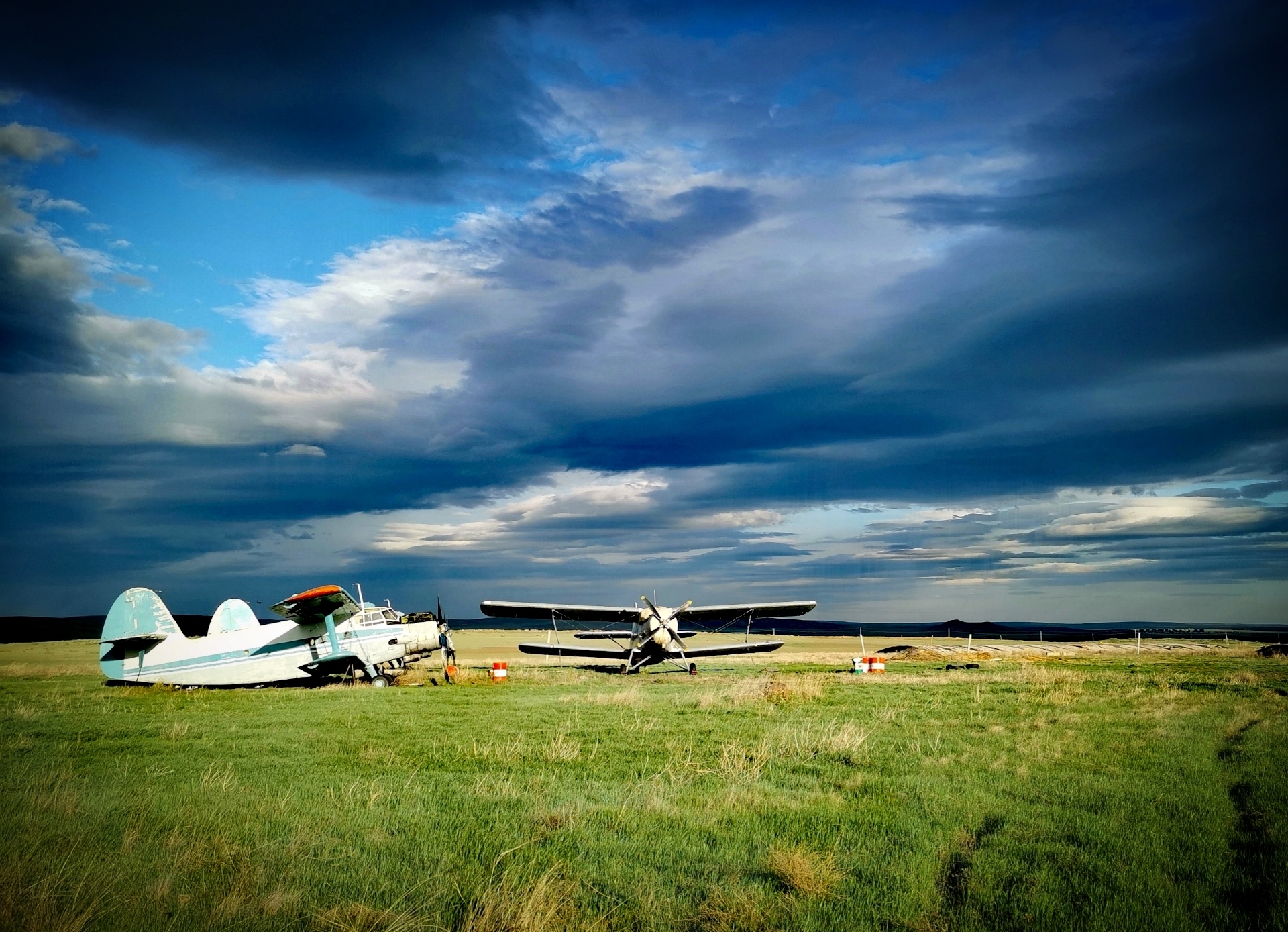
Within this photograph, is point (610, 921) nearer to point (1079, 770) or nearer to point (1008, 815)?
point (1008, 815)

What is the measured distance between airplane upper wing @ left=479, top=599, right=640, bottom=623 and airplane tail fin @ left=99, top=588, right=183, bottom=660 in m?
12.0

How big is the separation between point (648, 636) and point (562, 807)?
25.3m

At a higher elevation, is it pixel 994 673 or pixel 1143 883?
pixel 1143 883

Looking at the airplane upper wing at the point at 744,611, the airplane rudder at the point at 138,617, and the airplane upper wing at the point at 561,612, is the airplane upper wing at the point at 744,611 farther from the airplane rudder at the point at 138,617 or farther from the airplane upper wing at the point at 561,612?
the airplane rudder at the point at 138,617

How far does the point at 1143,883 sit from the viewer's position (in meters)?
5.44

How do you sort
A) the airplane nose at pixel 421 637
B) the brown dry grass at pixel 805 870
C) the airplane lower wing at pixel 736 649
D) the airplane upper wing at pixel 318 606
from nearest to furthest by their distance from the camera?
the brown dry grass at pixel 805 870 < the airplane upper wing at pixel 318 606 < the airplane nose at pixel 421 637 < the airplane lower wing at pixel 736 649

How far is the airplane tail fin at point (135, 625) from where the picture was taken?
82.7 feet

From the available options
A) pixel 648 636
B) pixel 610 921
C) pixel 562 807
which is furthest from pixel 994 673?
pixel 610 921

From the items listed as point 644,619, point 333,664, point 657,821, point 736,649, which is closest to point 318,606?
point 333,664

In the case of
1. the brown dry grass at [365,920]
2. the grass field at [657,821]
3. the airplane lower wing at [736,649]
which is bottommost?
the airplane lower wing at [736,649]

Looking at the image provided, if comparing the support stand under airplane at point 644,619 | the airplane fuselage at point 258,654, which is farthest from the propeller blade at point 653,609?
the airplane fuselage at point 258,654

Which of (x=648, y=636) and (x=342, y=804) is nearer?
(x=342, y=804)

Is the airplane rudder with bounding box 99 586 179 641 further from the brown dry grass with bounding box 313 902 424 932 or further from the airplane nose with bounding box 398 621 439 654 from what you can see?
the brown dry grass with bounding box 313 902 424 932

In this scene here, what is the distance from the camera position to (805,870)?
5.38 m
